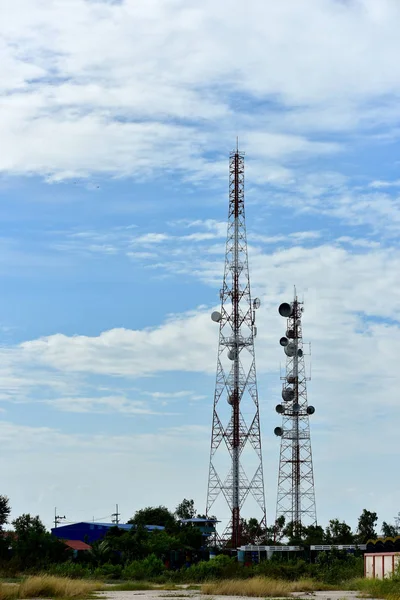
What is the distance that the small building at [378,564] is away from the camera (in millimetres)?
54094

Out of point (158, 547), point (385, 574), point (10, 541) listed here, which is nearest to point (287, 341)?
point (158, 547)

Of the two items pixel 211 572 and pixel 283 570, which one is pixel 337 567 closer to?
pixel 283 570

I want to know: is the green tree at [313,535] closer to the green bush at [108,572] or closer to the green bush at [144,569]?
the green bush at [144,569]

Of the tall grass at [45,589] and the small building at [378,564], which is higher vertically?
the tall grass at [45,589]

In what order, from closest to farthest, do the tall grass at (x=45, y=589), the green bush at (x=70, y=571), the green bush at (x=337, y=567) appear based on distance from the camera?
the tall grass at (x=45, y=589), the green bush at (x=70, y=571), the green bush at (x=337, y=567)

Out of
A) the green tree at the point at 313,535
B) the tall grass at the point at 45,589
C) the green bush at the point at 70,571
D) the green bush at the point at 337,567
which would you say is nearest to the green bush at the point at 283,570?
the green bush at the point at 337,567

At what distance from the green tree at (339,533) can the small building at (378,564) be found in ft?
89.1

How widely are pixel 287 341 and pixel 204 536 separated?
72.3 ft

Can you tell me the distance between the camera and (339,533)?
8706 cm

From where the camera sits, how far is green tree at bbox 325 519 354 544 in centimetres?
8569

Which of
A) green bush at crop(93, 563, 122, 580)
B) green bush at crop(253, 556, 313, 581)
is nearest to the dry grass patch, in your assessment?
green bush at crop(253, 556, 313, 581)

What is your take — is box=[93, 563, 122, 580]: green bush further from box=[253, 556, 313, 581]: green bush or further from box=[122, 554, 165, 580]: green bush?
box=[253, 556, 313, 581]: green bush

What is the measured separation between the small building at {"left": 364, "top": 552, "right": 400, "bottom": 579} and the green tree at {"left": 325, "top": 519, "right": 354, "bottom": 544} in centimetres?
2717

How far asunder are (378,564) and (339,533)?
103 ft
